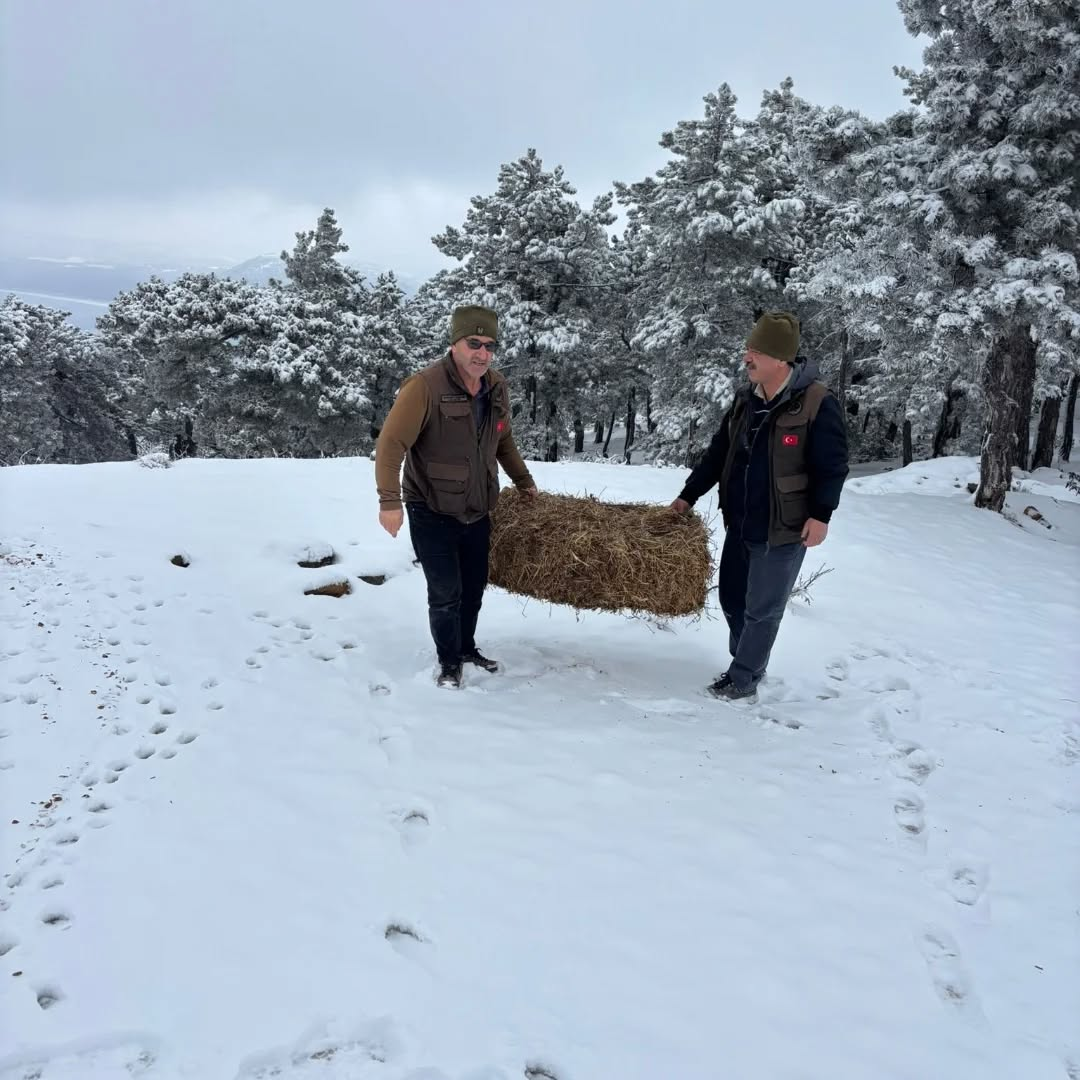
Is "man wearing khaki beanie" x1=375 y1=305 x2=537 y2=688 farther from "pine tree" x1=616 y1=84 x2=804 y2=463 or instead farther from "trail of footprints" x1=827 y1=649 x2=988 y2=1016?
"pine tree" x1=616 y1=84 x2=804 y2=463

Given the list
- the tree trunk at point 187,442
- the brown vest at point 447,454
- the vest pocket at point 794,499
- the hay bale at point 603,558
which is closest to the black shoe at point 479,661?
the hay bale at point 603,558

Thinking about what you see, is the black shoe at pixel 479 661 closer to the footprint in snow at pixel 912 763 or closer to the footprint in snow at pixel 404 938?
the footprint in snow at pixel 404 938

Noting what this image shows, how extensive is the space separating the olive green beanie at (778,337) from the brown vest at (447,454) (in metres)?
1.58

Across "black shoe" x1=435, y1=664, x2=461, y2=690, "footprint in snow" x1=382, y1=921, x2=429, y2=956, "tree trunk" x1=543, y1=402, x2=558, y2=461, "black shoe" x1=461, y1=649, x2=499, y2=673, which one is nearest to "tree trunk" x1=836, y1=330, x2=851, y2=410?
"tree trunk" x1=543, y1=402, x2=558, y2=461

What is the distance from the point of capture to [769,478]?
3.78 m

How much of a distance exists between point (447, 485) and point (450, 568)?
511 millimetres

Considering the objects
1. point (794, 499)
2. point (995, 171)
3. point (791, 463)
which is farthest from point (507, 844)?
point (995, 171)

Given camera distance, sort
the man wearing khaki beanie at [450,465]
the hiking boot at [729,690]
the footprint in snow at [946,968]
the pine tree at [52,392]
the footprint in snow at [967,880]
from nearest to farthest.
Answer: the footprint in snow at [946,968]
the footprint in snow at [967,880]
the man wearing khaki beanie at [450,465]
the hiking boot at [729,690]
the pine tree at [52,392]

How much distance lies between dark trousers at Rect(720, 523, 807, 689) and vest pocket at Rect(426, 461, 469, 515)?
5.50ft

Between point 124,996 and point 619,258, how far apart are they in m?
22.9

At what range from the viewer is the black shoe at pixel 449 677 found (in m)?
4.19

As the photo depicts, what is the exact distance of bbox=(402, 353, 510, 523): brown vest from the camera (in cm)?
377

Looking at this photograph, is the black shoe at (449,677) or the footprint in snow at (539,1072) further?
the black shoe at (449,677)

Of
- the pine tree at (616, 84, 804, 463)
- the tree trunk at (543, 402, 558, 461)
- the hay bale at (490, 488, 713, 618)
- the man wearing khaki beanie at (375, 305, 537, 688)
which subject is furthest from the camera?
the tree trunk at (543, 402, 558, 461)
